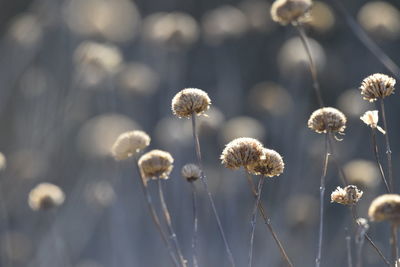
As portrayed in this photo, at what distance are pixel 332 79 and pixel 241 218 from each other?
1167mm

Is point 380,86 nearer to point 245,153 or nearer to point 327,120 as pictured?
point 327,120

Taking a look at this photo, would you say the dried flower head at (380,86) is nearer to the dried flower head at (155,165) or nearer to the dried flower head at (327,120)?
the dried flower head at (327,120)

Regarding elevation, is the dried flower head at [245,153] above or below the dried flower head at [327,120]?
below

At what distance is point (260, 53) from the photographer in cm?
580

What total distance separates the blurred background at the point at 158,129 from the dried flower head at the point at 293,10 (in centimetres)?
101

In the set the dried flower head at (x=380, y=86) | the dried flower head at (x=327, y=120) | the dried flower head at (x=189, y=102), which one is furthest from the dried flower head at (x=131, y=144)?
the dried flower head at (x=380, y=86)

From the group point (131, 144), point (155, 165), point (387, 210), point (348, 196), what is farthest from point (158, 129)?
point (387, 210)

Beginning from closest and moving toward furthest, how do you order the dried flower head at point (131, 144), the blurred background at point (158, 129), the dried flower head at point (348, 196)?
1. the dried flower head at point (348, 196)
2. the dried flower head at point (131, 144)
3. the blurred background at point (158, 129)

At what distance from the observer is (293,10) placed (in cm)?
189

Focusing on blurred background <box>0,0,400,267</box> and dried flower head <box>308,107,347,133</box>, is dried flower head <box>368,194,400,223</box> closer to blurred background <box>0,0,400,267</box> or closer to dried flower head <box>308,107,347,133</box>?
dried flower head <box>308,107,347,133</box>

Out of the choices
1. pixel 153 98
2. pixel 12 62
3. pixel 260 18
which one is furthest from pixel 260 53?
pixel 12 62

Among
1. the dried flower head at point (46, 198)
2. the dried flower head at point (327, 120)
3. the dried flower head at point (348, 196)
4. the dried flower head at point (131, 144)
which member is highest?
the dried flower head at point (46, 198)

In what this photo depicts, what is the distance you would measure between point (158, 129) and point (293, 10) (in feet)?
7.96

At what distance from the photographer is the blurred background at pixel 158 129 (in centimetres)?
372
